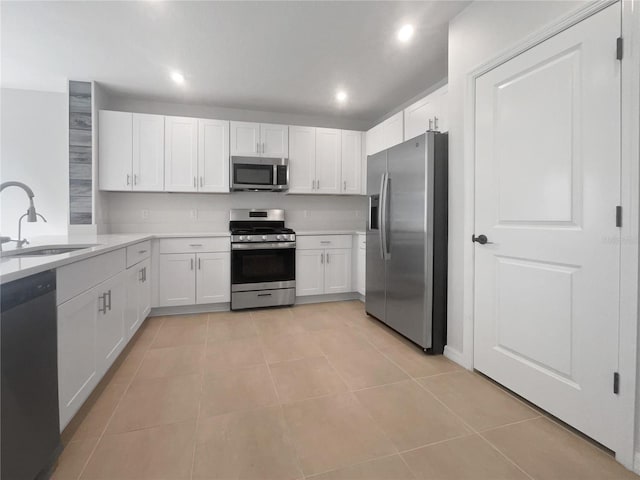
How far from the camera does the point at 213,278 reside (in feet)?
11.5

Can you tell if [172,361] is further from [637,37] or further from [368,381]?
[637,37]

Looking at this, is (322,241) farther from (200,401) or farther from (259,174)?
(200,401)

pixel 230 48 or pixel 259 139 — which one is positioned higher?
pixel 230 48

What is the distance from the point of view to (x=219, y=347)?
259 cm

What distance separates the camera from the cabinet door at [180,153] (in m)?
3.54

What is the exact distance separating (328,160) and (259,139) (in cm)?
93

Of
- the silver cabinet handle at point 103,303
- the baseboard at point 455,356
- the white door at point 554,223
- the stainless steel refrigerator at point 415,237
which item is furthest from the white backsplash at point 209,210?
the white door at point 554,223

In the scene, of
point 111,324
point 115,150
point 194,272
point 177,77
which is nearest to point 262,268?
point 194,272

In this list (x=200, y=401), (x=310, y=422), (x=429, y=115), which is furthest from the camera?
(x=429, y=115)

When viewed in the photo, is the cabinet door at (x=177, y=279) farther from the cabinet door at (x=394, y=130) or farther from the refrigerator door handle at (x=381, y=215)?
the cabinet door at (x=394, y=130)

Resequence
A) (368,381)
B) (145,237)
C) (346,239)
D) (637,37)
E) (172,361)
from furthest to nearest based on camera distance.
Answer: (346,239) → (145,237) → (172,361) → (368,381) → (637,37)

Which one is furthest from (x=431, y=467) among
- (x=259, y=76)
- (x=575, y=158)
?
(x=259, y=76)

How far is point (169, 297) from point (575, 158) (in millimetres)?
3608

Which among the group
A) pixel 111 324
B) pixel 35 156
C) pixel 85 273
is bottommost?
pixel 111 324
